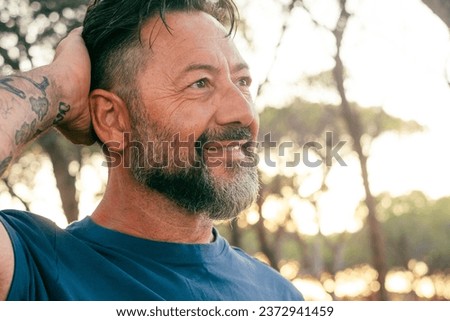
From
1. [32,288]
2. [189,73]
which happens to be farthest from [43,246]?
[189,73]

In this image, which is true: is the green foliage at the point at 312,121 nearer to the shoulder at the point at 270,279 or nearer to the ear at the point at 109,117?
the shoulder at the point at 270,279

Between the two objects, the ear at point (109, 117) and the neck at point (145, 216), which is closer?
the neck at point (145, 216)

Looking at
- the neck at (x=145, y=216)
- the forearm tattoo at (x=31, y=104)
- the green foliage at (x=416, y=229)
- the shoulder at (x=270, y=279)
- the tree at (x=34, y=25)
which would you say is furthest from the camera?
the green foliage at (x=416, y=229)

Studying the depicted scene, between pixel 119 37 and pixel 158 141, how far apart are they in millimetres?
458

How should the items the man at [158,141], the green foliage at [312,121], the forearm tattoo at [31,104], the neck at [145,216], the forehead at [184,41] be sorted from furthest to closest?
the green foliage at [312,121]
the forehead at [184,41]
the neck at [145,216]
the man at [158,141]
the forearm tattoo at [31,104]

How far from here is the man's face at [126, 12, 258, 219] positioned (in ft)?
7.80

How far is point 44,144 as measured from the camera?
9.55 meters

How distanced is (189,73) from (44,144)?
24.8 ft

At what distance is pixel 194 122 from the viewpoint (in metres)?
2.38

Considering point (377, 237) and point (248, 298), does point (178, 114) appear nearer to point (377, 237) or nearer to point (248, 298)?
point (248, 298)

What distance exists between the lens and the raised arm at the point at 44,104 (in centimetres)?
188

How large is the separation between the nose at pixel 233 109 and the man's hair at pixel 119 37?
0.36 meters

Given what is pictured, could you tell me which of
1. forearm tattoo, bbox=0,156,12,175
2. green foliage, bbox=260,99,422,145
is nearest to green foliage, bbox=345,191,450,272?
green foliage, bbox=260,99,422,145

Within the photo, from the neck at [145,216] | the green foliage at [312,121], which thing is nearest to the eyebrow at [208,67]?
the neck at [145,216]
